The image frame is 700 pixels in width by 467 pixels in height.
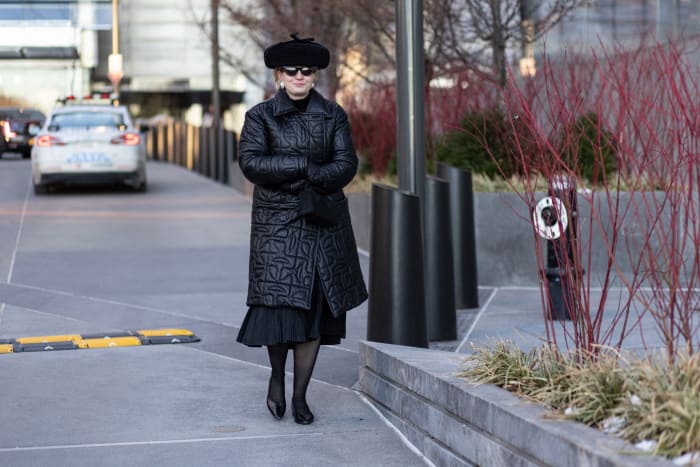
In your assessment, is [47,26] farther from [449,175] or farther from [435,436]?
[435,436]

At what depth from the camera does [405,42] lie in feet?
27.5

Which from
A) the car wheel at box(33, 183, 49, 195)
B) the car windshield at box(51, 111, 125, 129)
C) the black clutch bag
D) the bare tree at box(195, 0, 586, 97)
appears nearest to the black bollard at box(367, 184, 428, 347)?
the black clutch bag

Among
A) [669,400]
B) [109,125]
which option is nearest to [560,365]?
[669,400]

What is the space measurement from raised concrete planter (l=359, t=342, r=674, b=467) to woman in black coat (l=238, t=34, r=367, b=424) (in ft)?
1.40

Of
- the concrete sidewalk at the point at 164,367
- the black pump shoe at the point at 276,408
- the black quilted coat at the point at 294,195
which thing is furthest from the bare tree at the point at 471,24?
the black pump shoe at the point at 276,408

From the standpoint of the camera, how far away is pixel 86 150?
21625mm

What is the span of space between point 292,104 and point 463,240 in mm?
4105

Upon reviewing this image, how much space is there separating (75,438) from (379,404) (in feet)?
5.05

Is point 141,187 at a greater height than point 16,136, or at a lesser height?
lesser

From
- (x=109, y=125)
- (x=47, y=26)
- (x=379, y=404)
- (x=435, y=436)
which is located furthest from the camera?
(x=47, y=26)

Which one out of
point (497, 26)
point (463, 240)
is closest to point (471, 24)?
point (497, 26)

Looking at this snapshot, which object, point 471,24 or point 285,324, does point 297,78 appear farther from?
point 471,24

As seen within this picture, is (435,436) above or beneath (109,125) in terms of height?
beneath

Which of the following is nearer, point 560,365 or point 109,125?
point 560,365
